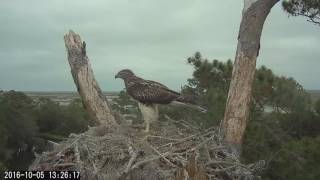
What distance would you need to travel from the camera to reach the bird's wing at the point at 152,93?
8.48 metres

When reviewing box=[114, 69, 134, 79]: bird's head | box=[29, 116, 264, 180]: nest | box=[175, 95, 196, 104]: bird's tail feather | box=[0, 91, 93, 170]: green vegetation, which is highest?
box=[114, 69, 134, 79]: bird's head

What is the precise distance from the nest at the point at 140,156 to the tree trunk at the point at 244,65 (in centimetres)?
28

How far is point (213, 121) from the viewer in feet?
35.3

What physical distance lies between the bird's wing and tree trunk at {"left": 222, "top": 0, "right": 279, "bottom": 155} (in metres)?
1.08

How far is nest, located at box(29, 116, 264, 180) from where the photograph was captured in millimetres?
6719

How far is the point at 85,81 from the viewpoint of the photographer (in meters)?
8.85

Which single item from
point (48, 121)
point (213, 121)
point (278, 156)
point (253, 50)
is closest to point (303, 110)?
point (213, 121)

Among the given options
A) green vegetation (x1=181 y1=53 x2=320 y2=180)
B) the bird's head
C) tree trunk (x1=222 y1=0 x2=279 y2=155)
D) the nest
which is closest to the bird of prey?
the bird's head

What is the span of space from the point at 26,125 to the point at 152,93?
2598 centimetres

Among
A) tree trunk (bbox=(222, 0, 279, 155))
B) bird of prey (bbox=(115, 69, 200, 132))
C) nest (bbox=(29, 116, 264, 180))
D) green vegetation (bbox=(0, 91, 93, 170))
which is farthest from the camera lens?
green vegetation (bbox=(0, 91, 93, 170))

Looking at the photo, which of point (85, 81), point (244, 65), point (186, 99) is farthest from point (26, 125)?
point (244, 65)

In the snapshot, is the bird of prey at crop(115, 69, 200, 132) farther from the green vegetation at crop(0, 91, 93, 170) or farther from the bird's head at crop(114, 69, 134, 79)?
the green vegetation at crop(0, 91, 93, 170)

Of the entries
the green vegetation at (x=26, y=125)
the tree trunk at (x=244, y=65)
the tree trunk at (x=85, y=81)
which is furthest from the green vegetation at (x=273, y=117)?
the green vegetation at (x=26, y=125)

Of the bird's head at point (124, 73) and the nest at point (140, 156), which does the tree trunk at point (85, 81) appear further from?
the nest at point (140, 156)
